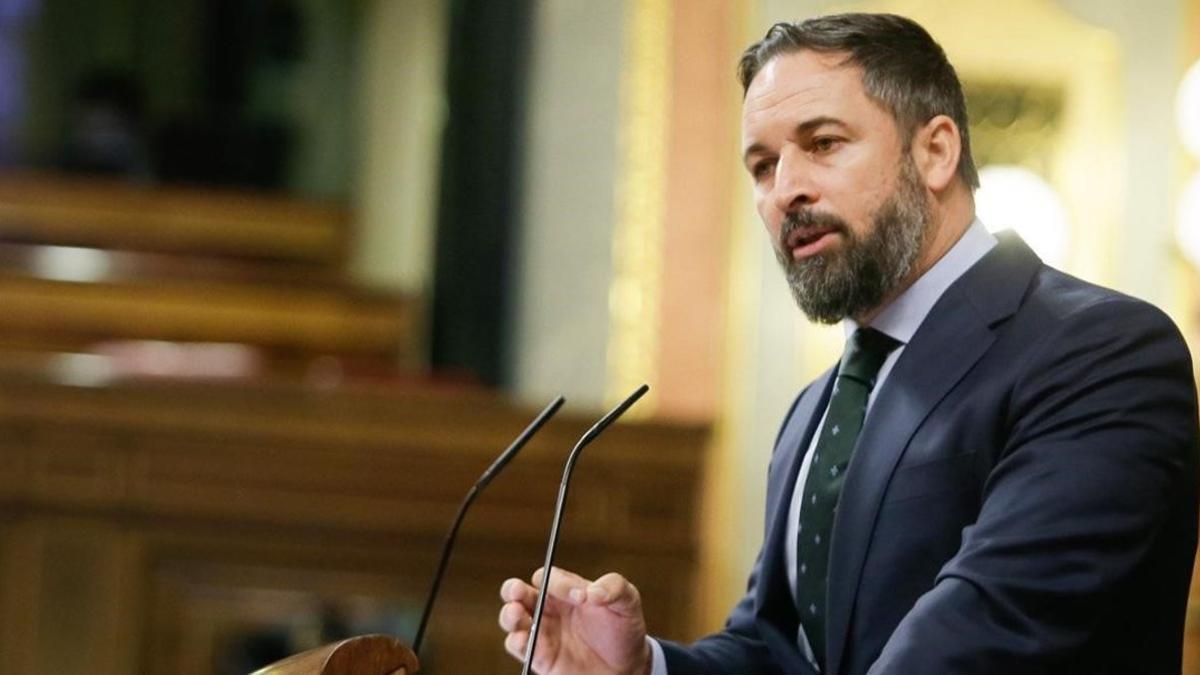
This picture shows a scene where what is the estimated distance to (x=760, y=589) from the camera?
2031 millimetres

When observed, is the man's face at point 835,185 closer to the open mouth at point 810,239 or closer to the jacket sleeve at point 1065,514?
the open mouth at point 810,239

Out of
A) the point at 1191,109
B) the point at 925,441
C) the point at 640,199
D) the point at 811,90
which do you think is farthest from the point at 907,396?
the point at 640,199

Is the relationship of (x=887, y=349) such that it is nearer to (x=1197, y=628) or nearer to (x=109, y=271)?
(x=1197, y=628)

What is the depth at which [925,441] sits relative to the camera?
69.5 inches

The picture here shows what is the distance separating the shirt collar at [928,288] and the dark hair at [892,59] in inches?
3.3

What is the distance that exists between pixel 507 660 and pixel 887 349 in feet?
7.72

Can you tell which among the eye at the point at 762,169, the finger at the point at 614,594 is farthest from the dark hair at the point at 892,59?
the finger at the point at 614,594

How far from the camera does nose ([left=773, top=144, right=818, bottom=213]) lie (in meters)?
1.84

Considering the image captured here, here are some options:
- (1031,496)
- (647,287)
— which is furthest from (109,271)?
(1031,496)

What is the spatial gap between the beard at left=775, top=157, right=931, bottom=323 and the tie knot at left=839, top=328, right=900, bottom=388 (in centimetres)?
5

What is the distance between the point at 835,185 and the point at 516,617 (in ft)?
1.73

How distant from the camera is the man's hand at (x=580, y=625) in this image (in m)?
1.79

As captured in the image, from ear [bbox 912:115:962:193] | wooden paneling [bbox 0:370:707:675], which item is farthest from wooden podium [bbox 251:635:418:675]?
wooden paneling [bbox 0:370:707:675]

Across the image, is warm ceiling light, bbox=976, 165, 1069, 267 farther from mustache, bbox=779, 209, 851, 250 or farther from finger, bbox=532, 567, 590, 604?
finger, bbox=532, 567, 590, 604
